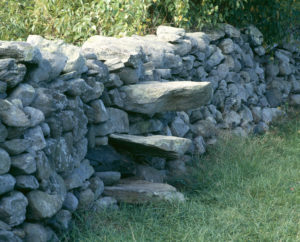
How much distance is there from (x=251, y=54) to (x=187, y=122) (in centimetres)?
289

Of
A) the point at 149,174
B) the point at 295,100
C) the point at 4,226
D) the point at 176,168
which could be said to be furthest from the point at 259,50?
the point at 4,226

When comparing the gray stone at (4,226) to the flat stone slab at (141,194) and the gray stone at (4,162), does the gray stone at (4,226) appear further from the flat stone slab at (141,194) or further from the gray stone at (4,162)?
the flat stone slab at (141,194)

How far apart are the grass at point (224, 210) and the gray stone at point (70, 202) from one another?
0.10 meters

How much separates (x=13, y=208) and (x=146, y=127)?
2.13 m

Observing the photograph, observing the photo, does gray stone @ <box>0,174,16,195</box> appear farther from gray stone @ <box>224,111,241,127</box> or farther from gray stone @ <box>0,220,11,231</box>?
gray stone @ <box>224,111,241,127</box>

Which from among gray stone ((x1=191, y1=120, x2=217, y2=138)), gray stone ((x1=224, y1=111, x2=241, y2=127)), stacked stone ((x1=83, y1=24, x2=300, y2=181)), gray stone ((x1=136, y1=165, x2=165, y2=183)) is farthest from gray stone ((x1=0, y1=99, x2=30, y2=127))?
gray stone ((x1=224, y1=111, x2=241, y2=127))

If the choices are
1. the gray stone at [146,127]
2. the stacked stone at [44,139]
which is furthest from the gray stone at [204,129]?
the stacked stone at [44,139]

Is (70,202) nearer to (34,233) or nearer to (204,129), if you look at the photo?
(34,233)

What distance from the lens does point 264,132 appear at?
23.9ft

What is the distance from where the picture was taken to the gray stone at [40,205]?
295cm

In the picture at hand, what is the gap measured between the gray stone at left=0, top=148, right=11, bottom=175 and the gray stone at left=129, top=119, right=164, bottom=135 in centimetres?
188

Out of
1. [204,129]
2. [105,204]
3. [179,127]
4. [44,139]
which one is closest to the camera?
[44,139]

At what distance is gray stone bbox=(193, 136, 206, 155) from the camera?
5594mm

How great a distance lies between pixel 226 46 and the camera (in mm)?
7219
